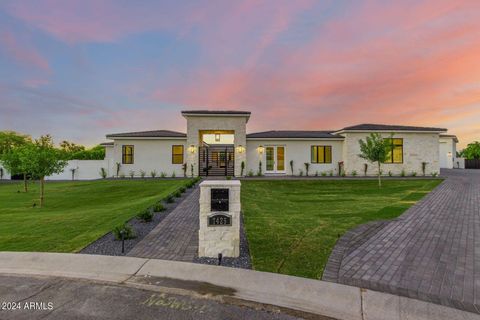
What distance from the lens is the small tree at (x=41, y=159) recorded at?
1234cm

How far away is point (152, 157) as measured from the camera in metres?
23.5

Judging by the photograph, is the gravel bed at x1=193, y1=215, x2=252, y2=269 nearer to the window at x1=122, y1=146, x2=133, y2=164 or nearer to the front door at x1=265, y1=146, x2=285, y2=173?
the front door at x1=265, y1=146, x2=285, y2=173

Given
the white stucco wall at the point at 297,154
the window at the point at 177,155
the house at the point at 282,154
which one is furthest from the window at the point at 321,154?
the window at the point at 177,155

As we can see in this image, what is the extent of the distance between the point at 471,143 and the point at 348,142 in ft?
176

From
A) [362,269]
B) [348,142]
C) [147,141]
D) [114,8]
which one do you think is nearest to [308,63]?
[348,142]

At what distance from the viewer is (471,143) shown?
178 feet

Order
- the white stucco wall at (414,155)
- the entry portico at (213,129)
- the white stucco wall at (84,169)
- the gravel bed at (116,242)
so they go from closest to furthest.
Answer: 1. the gravel bed at (116,242)
2. the entry portico at (213,129)
3. the white stucco wall at (414,155)
4. the white stucco wall at (84,169)

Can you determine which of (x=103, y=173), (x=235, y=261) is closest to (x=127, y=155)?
(x=103, y=173)

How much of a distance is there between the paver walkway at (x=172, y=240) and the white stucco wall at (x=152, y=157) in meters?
15.2

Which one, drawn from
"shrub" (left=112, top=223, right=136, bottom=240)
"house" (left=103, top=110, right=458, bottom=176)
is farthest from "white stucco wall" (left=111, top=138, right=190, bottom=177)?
"shrub" (left=112, top=223, right=136, bottom=240)

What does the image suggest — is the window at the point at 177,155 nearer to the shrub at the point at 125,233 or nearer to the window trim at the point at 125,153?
the window trim at the point at 125,153

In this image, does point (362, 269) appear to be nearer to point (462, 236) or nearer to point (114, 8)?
point (462, 236)

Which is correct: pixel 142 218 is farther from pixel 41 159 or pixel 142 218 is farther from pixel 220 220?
pixel 41 159

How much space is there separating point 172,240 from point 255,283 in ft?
10.4
